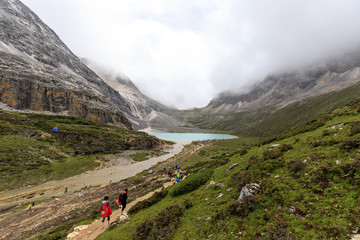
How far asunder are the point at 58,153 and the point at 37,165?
39.6 ft

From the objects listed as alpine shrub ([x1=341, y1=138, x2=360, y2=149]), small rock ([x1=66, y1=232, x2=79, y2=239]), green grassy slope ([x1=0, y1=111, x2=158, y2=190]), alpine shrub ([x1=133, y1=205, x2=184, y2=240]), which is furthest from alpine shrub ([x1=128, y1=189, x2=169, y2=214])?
green grassy slope ([x1=0, y1=111, x2=158, y2=190])

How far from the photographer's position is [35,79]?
126062 mm

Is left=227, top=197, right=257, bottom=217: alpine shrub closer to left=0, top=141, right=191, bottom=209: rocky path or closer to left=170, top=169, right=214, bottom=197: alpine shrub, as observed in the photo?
Answer: left=170, top=169, right=214, bottom=197: alpine shrub

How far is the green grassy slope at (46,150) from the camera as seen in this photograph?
1667 inches

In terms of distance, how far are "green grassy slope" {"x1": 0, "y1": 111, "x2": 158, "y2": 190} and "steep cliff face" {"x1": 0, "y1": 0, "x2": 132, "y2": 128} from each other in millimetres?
62473

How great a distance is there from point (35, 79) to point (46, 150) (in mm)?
106269

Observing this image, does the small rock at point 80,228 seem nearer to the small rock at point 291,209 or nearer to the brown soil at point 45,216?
the brown soil at point 45,216

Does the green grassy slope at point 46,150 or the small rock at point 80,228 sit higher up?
the green grassy slope at point 46,150

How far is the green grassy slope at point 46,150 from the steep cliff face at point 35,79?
205ft

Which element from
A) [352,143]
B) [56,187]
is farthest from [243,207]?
[56,187]

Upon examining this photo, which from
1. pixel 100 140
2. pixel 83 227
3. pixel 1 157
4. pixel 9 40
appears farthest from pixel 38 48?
pixel 83 227

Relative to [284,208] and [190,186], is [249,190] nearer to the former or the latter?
[284,208]

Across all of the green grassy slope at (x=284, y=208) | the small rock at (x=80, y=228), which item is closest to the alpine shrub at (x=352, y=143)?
the green grassy slope at (x=284, y=208)

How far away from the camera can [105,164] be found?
62.0 m
